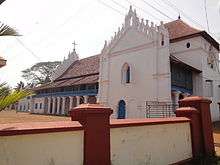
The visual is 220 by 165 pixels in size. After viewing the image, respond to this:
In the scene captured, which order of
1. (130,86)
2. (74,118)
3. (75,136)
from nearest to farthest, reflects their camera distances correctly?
(75,136) → (74,118) → (130,86)

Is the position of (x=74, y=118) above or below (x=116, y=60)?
below

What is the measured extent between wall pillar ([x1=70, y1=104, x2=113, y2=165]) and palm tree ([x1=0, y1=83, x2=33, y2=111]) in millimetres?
1267

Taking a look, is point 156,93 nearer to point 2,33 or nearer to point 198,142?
point 198,142

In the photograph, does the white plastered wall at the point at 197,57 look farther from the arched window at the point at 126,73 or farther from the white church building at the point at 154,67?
the arched window at the point at 126,73

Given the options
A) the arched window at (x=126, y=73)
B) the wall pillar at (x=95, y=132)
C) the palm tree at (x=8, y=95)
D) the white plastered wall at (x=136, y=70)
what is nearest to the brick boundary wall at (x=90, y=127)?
the wall pillar at (x=95, y=132)

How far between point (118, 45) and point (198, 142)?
2001cm

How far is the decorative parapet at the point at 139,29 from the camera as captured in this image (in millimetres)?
22922

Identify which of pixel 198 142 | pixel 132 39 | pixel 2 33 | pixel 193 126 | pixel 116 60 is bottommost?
pixel 198 142

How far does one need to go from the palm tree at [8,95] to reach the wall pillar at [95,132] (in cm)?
127

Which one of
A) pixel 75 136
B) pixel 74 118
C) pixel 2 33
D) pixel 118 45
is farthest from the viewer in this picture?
pixel 118 45

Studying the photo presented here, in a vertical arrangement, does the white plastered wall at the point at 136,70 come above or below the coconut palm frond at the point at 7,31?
above

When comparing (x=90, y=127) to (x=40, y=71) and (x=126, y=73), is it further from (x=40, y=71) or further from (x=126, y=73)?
(x=40, y=71)

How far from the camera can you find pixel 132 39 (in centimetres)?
2566

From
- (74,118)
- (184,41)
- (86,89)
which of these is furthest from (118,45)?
(74,118)
